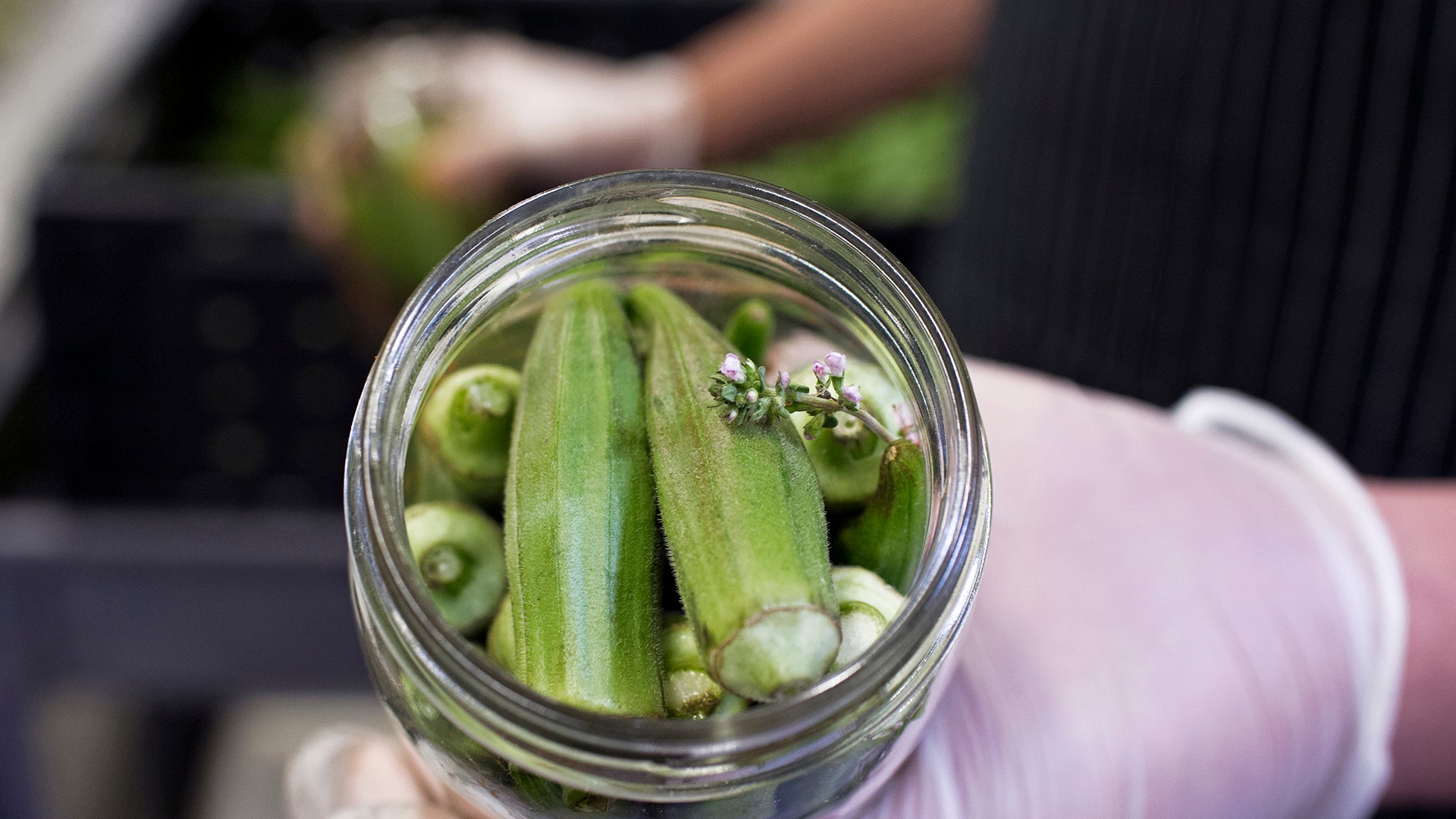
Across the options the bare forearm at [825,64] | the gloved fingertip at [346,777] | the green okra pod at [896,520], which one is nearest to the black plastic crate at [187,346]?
the bare forearm at [825,64]

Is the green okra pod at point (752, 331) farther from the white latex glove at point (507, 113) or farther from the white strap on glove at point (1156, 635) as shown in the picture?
the white latex glove at point (507, 113)

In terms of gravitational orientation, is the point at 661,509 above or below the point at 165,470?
above

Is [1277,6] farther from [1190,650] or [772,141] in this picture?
[772,141]

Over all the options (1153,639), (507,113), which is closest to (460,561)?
(1153,639)

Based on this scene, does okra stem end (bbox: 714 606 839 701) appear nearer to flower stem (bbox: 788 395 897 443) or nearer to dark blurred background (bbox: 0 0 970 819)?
flower stem (bbox: 788 395 897 443)

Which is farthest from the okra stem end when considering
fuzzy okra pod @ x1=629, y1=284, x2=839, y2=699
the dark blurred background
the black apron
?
the dark blurred background

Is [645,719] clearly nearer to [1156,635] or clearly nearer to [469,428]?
[469,428]
